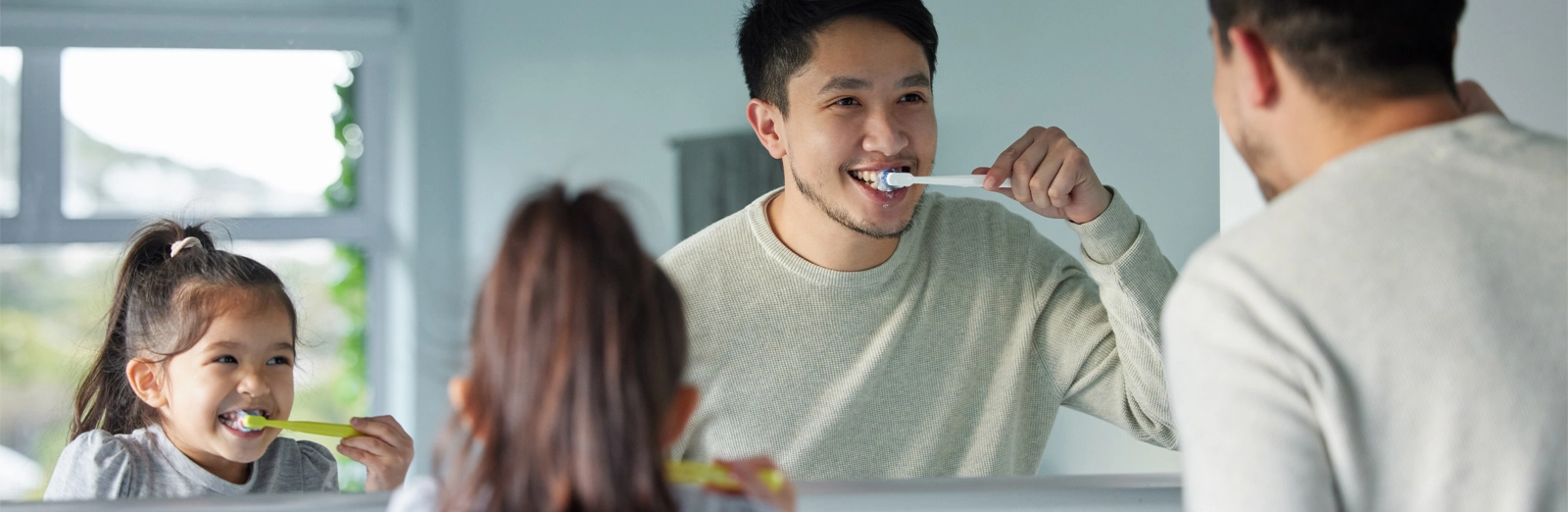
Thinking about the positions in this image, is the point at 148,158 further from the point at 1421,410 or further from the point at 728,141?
the point at 1421,410

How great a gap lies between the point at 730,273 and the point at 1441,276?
2.56ft

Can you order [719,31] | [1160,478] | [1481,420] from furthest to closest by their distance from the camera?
[719,31], [1160,478], [1481,420]

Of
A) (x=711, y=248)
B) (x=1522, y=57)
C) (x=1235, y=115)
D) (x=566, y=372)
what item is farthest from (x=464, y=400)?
(x=1522, y=57)

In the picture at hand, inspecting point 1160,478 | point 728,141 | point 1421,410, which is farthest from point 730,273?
point 1421,410

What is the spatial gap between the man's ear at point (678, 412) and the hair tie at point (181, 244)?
0.72m

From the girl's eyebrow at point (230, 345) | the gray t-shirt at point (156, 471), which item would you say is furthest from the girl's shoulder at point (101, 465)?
the girl's eyebrow at point (230, 345)

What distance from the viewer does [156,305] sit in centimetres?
114

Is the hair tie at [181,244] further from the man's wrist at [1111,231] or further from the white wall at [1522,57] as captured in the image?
the white wall at [1522,57]

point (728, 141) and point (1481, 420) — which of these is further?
point (728, 141)

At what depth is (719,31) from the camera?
123 centimetres

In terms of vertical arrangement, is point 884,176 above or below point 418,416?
above

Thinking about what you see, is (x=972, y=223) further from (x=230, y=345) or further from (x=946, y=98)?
(x=230, y=345)

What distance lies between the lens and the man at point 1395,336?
1.89 feet

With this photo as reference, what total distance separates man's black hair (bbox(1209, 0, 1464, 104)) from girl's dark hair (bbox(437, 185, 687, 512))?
401mm
